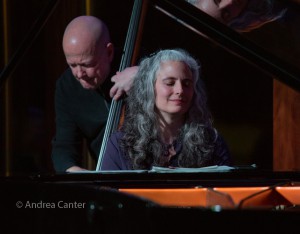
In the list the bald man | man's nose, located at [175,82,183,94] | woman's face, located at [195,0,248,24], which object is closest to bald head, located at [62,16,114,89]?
the bald man

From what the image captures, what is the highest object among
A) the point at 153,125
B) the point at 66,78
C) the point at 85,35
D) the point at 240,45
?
the point at 85,35

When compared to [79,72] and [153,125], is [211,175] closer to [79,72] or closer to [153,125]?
[153,125]

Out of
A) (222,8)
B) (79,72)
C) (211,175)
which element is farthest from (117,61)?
(211,175)

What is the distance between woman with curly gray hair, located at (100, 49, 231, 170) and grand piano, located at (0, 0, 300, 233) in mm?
98

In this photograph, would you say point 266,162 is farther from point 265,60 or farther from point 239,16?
point 265,60

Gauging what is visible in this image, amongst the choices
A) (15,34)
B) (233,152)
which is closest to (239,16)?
(233,152)

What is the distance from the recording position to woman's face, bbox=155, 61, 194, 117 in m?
2.37

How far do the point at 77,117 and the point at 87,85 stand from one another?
151mm

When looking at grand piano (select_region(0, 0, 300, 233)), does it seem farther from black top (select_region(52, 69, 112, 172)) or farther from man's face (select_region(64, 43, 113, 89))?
black top (select_region(52, 69, 112, 172))

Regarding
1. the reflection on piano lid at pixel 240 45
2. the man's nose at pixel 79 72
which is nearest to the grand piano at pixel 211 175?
the reflection on piano lid at pixel 240 45

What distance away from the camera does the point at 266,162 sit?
8.60 feet

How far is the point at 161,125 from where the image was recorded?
94.0 inches

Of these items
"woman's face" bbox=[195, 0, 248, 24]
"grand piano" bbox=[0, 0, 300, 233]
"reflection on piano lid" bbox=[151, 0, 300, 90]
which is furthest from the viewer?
"woman's face" bbox=[195, 0, 248, 24]

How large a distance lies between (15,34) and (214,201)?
1434 millimetres
